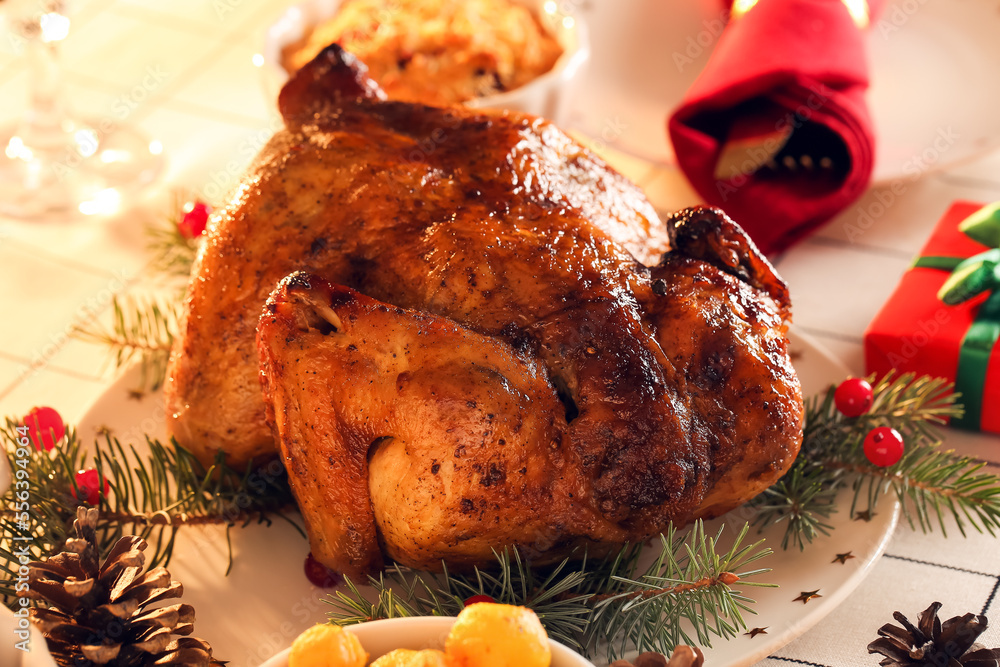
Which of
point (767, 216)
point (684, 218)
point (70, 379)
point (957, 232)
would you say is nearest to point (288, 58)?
point (70, 379)

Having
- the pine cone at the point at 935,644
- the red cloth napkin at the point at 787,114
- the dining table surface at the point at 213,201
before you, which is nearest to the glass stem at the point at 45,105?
the dining table surface at the point at 213,201

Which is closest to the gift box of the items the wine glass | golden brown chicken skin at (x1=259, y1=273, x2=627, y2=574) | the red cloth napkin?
the red cloth napkin

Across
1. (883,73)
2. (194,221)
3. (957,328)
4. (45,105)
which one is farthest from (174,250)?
(883,73)

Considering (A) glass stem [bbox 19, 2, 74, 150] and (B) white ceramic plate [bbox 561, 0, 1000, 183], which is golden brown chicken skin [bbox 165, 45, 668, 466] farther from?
(A) glass stem [bbox 19, 2, 74, 150]

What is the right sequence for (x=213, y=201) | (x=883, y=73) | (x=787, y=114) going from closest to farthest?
(x=787, y=114) → (x=213, y=201) → (x=883, y=73)

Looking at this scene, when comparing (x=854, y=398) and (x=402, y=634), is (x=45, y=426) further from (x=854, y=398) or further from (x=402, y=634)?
(x=854, y=398)

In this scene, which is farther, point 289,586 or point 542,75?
point 542,75

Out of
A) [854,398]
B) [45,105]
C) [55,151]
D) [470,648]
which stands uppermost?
[45,105]
